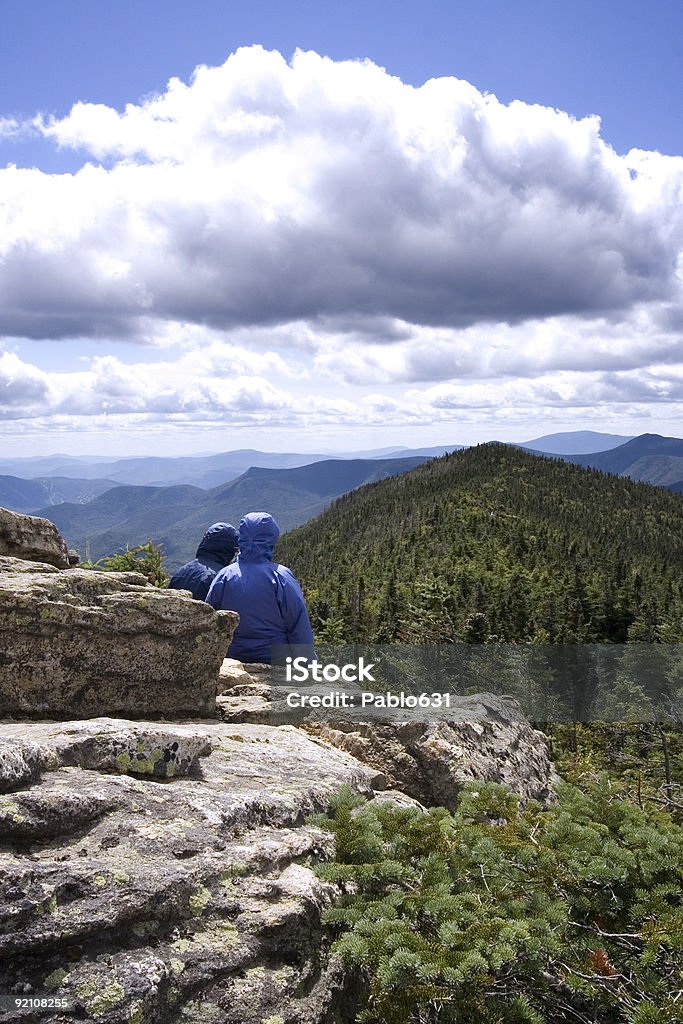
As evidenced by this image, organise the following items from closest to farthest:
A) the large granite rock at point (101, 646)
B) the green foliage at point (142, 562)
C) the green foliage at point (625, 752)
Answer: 1. the large granite rock at point (101, 646)
2. the green foliage at point (625, 752)
3. the green foliage at point (142, 562)

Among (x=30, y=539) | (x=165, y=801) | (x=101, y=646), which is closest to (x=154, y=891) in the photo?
(x=165, y=801)

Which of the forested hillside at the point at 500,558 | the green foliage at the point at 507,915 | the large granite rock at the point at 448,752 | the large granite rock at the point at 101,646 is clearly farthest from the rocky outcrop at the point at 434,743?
the forested hillside at the point at 500,558

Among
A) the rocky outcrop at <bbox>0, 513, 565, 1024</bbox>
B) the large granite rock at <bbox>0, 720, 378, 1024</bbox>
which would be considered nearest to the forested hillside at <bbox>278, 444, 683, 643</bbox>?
the rocky outcrop at <bbox>0, 513, 565, 1024</bbox>

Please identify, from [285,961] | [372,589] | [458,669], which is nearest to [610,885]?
[285,961]

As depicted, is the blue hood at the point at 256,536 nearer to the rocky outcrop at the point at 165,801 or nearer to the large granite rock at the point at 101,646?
the rocky outcrop at the point at 165,801

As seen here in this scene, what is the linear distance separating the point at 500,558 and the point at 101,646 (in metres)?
98.8

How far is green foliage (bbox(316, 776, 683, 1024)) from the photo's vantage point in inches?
127

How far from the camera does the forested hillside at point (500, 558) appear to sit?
6222cm

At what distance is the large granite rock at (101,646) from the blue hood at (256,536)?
2.22m

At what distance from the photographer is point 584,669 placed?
22.9 metres

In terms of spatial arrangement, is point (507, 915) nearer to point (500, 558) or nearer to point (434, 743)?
point (434, 743)

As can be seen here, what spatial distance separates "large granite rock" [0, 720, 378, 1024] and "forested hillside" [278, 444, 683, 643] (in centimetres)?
3579

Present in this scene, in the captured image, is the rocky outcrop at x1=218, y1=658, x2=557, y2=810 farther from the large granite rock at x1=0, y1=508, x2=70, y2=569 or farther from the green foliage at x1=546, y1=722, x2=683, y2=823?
the large granite rock at x1=0, y1=508, x2=70, y2=569

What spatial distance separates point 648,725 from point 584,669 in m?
5.47
